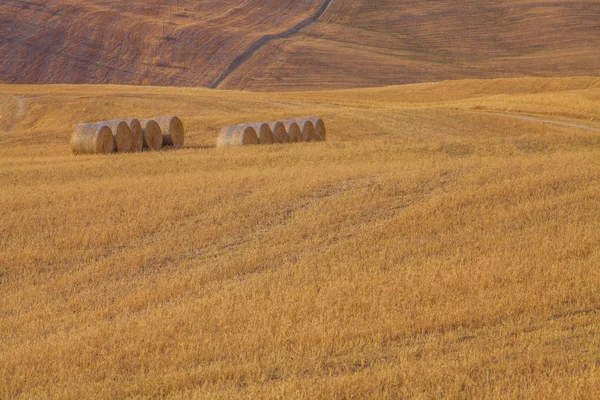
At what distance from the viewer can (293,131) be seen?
23.2 meters

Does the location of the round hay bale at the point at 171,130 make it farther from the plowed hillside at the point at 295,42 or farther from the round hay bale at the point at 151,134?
the plowed hillside at the point at 295,42

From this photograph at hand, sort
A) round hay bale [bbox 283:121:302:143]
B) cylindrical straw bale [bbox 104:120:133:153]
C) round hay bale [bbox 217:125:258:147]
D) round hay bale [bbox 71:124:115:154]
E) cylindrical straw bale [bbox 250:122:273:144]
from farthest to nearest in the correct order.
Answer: round hay bale [bbox 283:121:302:143] → cylindrical straw bale [bbox 250:122:273:144] → round hay bale [bbox 217:125:258:147] → cylindrical straw bale [bbox 104:120:133:153] → round hay bale [bbox 71:124:115:154]

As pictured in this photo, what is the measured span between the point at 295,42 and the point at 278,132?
44940 millimetres

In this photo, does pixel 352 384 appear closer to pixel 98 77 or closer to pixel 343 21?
pixel 98 77

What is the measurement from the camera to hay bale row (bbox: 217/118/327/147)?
70.4ft

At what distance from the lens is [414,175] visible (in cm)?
1453

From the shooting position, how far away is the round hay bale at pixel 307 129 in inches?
933

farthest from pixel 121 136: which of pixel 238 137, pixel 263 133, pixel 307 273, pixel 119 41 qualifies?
pixel 119 41

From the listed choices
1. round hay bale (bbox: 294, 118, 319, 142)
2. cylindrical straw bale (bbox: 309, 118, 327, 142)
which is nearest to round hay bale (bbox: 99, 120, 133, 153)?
round hay bale (bbox: 294, 118, 319, 142)

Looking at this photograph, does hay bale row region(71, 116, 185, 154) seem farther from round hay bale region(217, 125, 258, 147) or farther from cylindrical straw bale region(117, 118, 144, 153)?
round hay bale region(217, 125, 258, 147)

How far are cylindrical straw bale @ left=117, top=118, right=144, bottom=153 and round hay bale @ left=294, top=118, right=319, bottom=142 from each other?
Result: 16.7ft

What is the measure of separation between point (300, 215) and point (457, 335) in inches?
219

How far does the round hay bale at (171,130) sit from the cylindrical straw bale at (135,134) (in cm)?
111

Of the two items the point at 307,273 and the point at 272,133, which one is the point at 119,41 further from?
the point at 307,273
